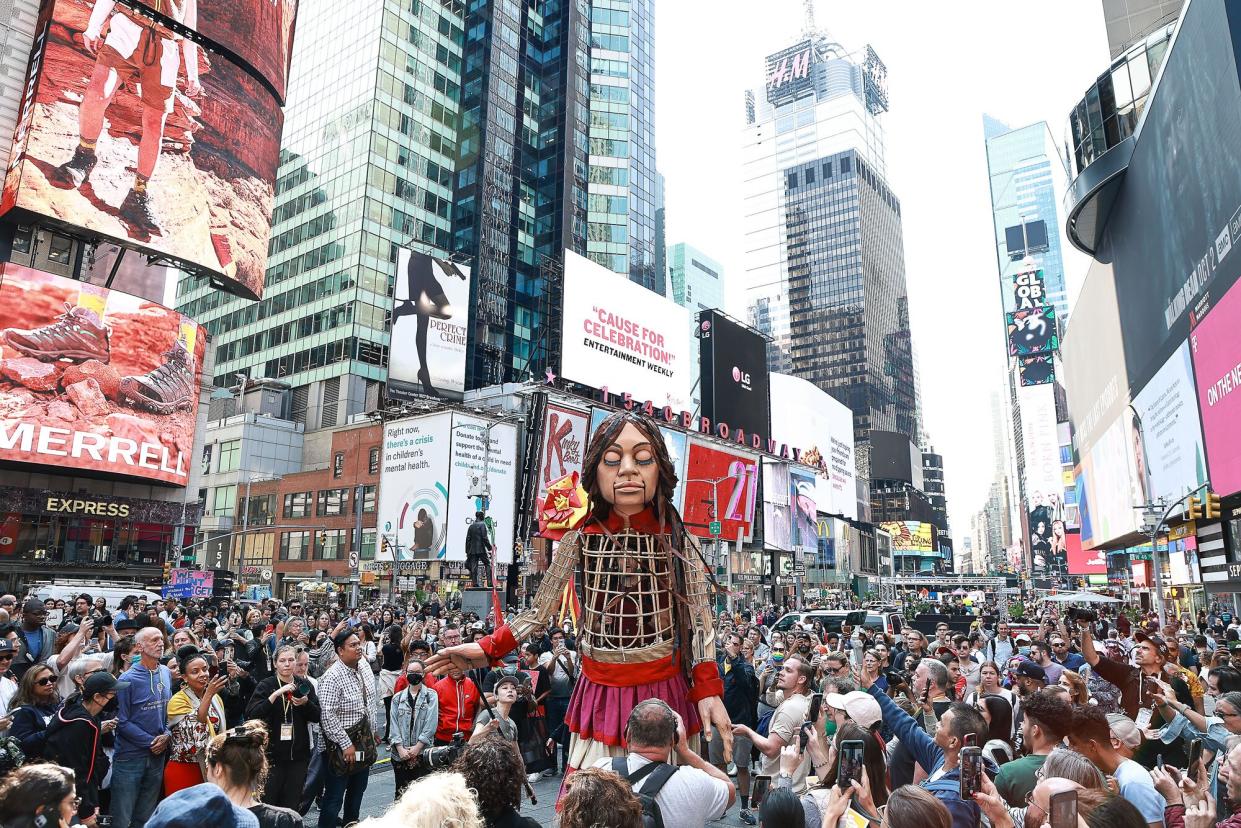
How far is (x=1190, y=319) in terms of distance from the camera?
26.8 metres

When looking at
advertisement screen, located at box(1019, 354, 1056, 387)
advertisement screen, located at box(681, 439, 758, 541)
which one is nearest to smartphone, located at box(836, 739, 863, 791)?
advertisement screen, located at box(681, 439, 758, 541)

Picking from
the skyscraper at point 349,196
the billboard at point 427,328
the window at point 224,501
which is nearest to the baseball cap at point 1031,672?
the billboard at point 427,328

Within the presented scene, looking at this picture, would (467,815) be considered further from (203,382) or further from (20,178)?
(203,382)

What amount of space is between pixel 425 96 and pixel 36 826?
7243 centimetres

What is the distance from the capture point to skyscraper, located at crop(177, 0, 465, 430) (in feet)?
201

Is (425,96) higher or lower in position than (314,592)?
higher

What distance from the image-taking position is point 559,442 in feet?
130

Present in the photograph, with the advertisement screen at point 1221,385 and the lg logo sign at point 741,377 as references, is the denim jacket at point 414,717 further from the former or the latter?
the lg logo sign at point 741,377

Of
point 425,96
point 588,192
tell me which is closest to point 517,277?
point 588,192

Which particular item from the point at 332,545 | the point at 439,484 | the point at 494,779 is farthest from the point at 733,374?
the point at 494,779

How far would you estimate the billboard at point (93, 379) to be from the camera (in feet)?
103

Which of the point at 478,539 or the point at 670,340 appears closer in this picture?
the point at 478,539

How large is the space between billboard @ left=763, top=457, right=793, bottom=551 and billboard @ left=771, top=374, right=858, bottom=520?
10968 millimetres

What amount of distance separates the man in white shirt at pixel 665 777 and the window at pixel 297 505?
56.9 m
